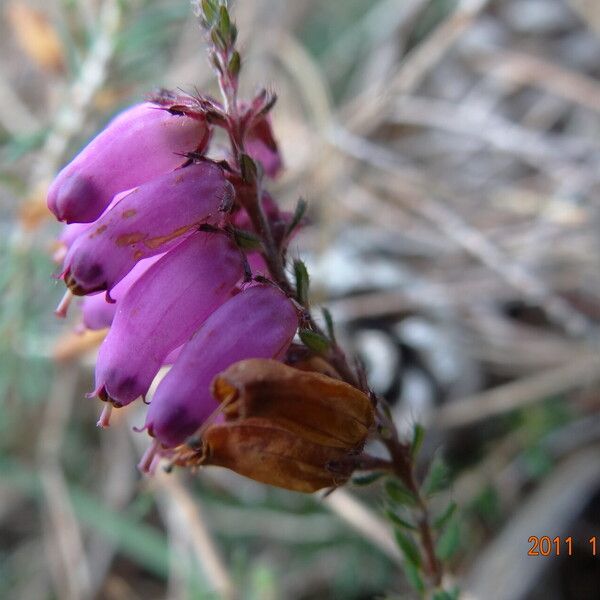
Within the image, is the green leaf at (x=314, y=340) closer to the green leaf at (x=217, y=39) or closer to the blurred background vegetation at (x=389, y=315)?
the green leaf at (x=217, y=39)

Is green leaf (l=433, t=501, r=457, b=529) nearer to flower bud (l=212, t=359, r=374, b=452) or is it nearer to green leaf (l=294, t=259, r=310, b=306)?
flower bud (l=212, t=359, r=374, b=452)

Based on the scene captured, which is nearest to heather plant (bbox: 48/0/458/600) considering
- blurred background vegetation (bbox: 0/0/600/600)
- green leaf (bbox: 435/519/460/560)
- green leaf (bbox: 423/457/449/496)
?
green leaf (bbox: 423/457/449/496)

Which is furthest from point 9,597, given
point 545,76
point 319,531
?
point 545,76

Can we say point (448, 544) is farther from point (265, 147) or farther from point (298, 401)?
point (265, 147)

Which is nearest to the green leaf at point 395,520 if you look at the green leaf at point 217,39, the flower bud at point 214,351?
the flower bud at point 214,351

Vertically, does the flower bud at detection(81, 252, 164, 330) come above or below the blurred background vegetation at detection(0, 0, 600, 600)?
above

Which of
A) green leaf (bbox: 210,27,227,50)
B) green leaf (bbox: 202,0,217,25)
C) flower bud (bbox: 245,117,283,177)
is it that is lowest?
flower bud (bbox: 245,117,283,177)
